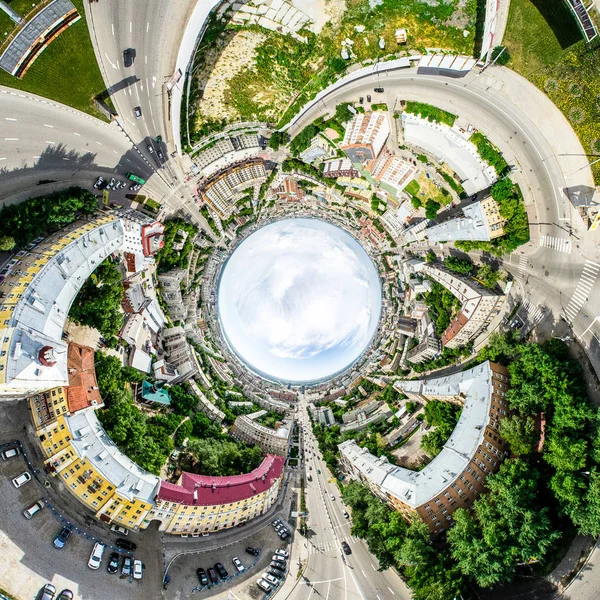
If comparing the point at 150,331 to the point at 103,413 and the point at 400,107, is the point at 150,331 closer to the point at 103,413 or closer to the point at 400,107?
the point at 103,413

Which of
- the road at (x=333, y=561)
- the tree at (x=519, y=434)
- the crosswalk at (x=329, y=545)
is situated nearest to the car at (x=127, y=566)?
the road at (x=333, y=561)

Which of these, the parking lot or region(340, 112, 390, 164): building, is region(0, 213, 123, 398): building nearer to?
the parking lot

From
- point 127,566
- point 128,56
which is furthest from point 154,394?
point 128,56

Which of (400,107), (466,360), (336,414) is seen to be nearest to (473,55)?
(400,107)

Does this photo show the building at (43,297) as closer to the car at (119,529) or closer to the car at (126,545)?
the car at (119,529)

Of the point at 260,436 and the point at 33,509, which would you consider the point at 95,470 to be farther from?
the point at 260,436
